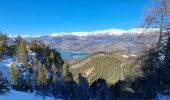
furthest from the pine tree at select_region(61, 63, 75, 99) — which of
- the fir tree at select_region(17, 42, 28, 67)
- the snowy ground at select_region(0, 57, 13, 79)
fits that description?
the snowy ground at select_region(0, 57, 13, 79)

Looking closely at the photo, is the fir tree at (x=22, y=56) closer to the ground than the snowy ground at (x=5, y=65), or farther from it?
farther from it

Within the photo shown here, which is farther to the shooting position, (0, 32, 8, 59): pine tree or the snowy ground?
(0, 32, 8, 59): pine tree

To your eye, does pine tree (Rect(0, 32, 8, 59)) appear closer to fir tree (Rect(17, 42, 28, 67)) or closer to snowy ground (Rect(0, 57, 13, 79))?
snowy ground (Rect(0, 57, 13, 79))

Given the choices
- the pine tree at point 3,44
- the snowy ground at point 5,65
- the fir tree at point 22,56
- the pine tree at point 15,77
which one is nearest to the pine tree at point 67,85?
the fir tree at point 22,56

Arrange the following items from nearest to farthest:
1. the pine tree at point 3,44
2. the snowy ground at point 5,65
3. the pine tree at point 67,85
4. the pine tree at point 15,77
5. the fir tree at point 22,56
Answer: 1. the pine tree at point 15,77
2. the snowy ground at point 5,65
3. the pine tree at point 3,44
4. the fir tree at point 22,56
5. the pine tree at point 67,85

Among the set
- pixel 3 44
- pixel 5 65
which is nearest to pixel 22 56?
pixel 3 44

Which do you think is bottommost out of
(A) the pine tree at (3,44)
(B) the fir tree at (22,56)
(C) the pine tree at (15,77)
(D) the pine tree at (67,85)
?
(D) the pine tree at (67,85)

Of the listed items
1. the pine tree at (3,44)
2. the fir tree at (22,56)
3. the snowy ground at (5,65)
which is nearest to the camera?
the snowy ground at (5,65)

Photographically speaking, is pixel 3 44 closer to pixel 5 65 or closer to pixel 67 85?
pixel 5 65

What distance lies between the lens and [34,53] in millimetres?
92312

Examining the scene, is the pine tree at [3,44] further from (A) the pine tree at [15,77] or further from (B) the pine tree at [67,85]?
(B) the pine tree at [67,85]

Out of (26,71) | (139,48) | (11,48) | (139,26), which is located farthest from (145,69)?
(11,48)

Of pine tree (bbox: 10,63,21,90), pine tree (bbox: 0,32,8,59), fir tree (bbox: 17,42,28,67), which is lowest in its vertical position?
pine tree (bbox: 10,63,21,90)

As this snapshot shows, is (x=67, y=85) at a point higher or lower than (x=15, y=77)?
lower
